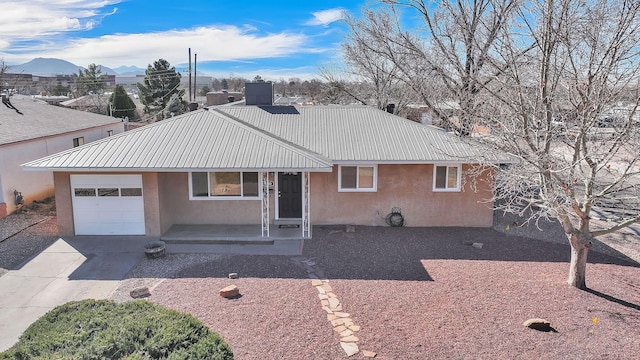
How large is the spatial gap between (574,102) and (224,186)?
9.49m

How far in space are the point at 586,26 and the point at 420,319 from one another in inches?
251

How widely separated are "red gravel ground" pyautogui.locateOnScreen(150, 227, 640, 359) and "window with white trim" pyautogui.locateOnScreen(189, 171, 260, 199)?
2.68 m

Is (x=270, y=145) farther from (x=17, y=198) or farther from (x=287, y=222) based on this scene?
(x=17, y=198)

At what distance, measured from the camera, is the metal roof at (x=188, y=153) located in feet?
38.7

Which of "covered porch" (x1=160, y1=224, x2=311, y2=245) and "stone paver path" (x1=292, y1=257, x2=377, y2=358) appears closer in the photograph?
"stone paver path" (x1=292, y1=257, x2=377, y2=358)

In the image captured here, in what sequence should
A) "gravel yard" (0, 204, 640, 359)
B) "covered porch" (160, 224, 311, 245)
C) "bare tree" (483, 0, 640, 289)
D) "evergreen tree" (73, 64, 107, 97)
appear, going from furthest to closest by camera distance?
1. "evergreen tree" (73, 64, 107, 97)
2. "covered porch" (160, 224, 311, 245)
3. "bare tree" (483, 0, 640, 289)
4. "gravel yard" (0, 204, 640, 359)

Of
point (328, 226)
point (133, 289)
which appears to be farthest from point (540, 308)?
point (133, 289)

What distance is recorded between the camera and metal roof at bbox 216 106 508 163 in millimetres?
13070

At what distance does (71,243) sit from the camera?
1230cm

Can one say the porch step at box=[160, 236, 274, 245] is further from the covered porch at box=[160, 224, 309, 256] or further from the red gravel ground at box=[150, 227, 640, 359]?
the red gravel ground at box=[150, 227, 640, 359]

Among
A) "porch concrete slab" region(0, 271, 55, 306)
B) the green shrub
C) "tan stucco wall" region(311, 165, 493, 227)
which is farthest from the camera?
"tan stucco wall" region(311, 165, 493, 227)

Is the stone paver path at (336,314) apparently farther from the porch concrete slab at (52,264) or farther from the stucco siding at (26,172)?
the stucco siding at (26,172)

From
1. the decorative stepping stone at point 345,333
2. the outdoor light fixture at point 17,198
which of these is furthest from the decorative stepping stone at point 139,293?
the outdoor light fixture at point 17,198

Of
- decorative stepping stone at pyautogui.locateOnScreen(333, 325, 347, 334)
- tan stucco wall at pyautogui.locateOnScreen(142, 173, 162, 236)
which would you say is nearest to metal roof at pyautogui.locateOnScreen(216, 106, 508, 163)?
tan stucco wall at pyautogui.locateOnScreen(142, 173, 162, 236)
